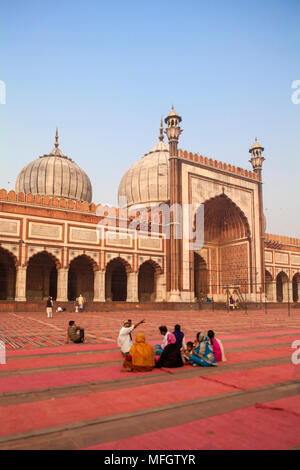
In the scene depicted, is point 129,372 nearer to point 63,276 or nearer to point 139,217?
point 63,276

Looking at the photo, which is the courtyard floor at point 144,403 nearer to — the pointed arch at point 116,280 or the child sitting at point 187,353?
the child sitting at point 187,353

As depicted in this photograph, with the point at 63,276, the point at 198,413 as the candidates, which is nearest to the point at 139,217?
the point at 63,276

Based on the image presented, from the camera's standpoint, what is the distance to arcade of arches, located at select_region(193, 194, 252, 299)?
2773cm

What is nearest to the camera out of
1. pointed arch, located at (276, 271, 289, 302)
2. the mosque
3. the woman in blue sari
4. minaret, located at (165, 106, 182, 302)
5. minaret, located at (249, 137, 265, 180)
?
the woman in blue sari

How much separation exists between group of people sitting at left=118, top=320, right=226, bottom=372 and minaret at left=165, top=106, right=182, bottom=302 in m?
16.7

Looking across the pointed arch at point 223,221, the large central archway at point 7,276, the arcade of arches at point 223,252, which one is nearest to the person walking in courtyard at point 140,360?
the large central archway at point 7,276

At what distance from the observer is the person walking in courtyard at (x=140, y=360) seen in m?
4.95

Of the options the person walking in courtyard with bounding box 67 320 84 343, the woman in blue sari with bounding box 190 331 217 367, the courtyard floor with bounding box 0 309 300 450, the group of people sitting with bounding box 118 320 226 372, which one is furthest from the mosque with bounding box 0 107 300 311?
the woman in blue sari with bounding box 190 331 217 367

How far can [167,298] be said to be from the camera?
2280 centimetres

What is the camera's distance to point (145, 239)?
23.1m

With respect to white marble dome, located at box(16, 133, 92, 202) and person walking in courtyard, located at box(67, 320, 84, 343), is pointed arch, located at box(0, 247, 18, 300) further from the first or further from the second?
person walking in courtyard, located at box(67, 320, 84, 343)

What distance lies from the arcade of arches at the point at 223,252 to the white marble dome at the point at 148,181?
14.0 feet

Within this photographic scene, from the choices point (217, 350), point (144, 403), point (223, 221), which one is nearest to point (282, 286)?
point (223, 221)

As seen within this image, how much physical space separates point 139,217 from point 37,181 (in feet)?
30.1
